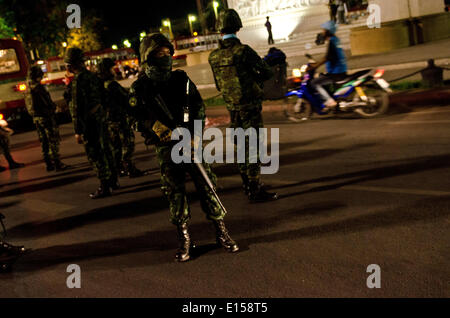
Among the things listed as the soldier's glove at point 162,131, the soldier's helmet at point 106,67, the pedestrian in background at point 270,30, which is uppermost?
the pedestrian in background at point 270,30

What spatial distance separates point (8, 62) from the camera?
65.4 feet

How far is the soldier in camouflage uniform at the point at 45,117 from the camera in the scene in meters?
9.48

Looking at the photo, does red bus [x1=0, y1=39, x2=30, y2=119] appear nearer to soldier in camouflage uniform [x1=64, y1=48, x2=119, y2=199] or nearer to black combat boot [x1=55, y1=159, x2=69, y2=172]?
black combat boot [x1=55, y1=159, x2=69, y2=172]

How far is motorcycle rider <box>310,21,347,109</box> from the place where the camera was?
9422mm

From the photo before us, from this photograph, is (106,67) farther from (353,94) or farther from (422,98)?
(422,98)

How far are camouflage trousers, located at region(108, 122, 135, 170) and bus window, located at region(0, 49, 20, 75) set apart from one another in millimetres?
13361

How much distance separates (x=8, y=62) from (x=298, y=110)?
13460mm

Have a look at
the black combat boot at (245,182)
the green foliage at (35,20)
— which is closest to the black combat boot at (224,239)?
the black combat boot at (245,182)

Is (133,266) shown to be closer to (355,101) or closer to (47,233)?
(47,233)

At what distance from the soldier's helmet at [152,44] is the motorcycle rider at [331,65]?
5.59 m

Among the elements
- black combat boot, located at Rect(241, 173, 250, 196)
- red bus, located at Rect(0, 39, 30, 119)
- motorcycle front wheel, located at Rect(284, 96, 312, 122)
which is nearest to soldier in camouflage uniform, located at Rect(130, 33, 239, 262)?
black combat boot, located at Rect(241, 173, 250, 196)

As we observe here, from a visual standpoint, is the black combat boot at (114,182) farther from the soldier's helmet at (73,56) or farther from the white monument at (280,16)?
the white monument at (280,16)

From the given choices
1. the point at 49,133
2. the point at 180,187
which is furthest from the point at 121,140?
the point at 180,187

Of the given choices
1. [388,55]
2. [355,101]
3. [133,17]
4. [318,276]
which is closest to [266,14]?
[388,55]
